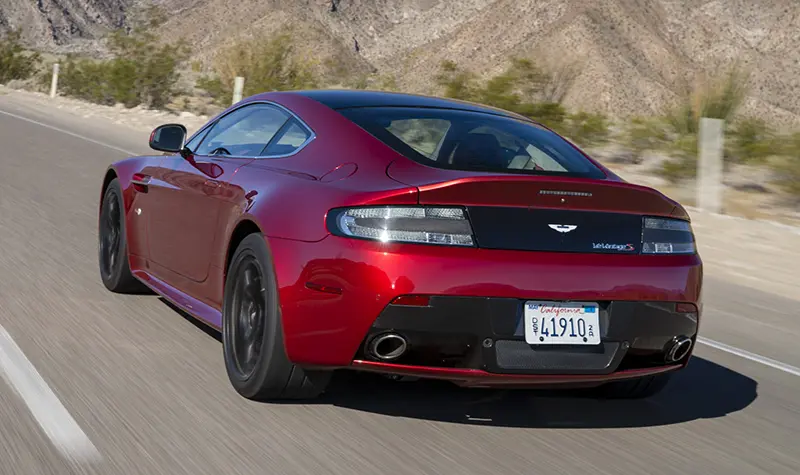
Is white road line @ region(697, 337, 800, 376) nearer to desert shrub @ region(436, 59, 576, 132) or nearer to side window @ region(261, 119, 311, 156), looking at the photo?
side window @ region(261, 119, 311, 156)

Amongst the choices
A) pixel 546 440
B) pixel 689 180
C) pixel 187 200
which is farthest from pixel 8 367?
pixel 689 180

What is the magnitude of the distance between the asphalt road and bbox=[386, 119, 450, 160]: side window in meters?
1.13

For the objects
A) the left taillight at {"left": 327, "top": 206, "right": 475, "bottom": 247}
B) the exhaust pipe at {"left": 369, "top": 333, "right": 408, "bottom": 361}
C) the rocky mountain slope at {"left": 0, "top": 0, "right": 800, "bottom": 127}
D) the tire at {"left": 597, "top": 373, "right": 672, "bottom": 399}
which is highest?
the rocky mountain slope at {"left": 0, "top": 0, "right": 800, "bottom": 127}

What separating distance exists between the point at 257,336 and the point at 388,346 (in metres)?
0.77

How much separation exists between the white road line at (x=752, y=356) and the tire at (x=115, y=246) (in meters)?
3.54

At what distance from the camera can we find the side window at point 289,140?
529 centimetres

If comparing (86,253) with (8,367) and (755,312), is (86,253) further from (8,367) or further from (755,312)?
(755,312)

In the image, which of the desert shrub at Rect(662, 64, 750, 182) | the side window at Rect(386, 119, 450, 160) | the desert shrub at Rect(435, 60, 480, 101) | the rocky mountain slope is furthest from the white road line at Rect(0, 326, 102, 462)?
the rocky mountain slope

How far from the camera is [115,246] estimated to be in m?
7.33

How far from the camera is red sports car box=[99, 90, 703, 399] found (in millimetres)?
4449

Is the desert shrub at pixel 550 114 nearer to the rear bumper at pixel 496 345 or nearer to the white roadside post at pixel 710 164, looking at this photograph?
the white roadside post at pixel 710 164

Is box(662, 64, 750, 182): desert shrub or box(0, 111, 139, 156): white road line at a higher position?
box(662, 64, 750, 182): desert shrub

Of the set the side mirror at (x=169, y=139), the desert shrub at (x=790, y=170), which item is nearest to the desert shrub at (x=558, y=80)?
the desert shrub at (x=790, y=170)

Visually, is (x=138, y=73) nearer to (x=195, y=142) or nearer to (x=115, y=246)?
(x=115, y=246)
